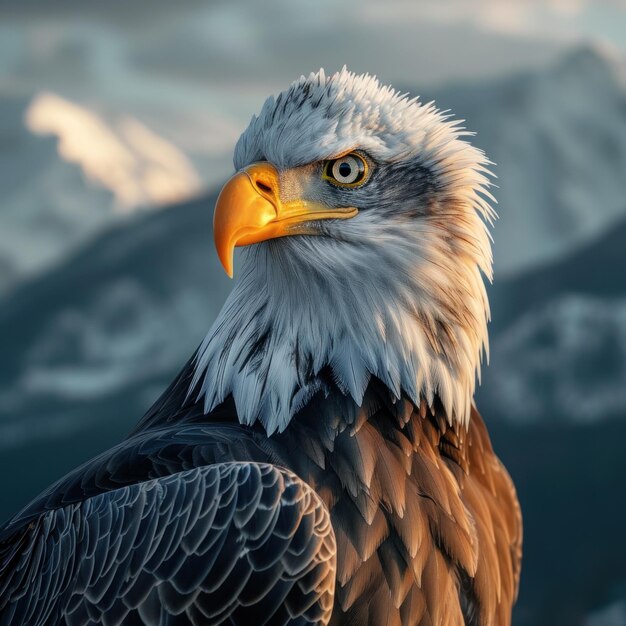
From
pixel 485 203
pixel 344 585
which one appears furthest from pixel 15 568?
pixel 485 203

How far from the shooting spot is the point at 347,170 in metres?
3.38

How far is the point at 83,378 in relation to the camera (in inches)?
2100

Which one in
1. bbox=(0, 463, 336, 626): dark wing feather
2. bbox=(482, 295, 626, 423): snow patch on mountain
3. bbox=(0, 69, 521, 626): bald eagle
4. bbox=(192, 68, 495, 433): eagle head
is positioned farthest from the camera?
bbox=(482, 295, 626, 423): snow patch on mountain

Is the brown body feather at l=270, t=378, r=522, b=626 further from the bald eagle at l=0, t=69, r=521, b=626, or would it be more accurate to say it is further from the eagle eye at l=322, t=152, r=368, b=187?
the eagle eye at l=322, t=152, r=368, b=187

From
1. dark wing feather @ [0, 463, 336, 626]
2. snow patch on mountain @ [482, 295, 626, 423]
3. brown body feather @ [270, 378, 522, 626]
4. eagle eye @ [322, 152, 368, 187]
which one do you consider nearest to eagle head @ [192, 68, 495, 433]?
eagle eye @ [322, 152, 368, 187]

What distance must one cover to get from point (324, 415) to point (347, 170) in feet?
3.04

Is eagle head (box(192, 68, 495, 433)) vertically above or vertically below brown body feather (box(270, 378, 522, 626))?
above

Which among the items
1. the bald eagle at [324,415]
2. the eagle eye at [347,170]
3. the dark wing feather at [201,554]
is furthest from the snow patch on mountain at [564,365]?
the dark wing feather at [201,554]

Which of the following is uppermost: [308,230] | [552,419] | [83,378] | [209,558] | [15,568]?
[308,230]

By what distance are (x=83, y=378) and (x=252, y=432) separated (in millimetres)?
51846

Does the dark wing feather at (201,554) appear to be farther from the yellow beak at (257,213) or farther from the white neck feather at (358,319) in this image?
the yellow beak at (257,213)

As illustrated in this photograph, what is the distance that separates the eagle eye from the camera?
11.1ft

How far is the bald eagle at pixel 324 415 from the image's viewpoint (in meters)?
3.08

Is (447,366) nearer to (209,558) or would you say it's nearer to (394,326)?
(394,326)
